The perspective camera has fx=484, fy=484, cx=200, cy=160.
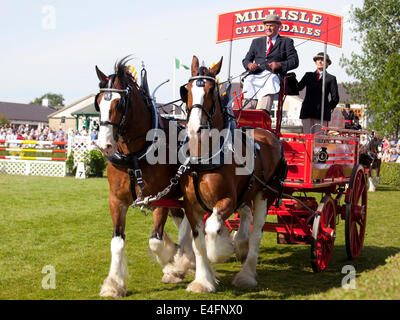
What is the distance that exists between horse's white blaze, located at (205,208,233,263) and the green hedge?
1687 centimetres

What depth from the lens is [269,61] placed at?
6.95 metres

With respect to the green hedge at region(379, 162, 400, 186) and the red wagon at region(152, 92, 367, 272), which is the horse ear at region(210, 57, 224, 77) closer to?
the red wagon at region(152, 92, 367, 272)

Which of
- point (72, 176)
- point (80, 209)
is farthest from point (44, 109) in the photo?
point (80, 209)

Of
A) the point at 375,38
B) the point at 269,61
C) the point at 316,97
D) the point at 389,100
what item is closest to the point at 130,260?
the point at 269,61

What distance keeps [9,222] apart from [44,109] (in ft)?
275

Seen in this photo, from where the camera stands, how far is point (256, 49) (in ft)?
23.5

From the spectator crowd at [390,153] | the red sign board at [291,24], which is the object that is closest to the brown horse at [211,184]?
the red sign board at [291,24]

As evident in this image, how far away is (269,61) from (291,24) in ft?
2.88

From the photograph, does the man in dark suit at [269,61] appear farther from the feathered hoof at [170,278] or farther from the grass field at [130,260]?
the feathered hoof at [170,278]

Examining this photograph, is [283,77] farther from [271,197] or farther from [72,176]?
[72,176]

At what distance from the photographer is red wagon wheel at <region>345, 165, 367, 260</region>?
6949 mm

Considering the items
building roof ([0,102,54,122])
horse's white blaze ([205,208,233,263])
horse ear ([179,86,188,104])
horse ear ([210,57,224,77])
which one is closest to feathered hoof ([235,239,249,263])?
horse's white blaze ([205,208,233,263])

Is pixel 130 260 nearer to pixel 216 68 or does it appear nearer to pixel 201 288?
pixel 201 288

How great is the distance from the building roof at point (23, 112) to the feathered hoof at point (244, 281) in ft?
266
